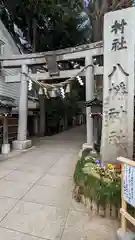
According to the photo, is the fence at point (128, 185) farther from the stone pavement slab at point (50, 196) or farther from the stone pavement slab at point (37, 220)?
the stone pavement slab at point (50, 196)

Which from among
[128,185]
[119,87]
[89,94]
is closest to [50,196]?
[128,185]

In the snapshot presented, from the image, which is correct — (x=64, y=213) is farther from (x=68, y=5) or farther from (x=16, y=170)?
(x=68, y=5)

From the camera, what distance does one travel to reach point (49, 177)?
18.2ft

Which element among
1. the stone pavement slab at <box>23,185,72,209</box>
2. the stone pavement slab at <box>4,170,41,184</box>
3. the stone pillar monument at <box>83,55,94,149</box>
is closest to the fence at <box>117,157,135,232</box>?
the stone pavement slab at <box>23,185,72,209</box>

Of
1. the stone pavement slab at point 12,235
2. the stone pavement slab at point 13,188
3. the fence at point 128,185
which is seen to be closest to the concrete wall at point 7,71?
the stone pavement slab at point 13,188

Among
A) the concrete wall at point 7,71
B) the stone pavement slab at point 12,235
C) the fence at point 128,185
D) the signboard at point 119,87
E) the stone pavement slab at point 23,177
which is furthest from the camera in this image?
the concrete wall at point 7,71

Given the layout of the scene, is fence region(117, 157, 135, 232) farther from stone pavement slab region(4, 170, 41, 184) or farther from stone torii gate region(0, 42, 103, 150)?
stone torii gate region(0, 42, 103, 150)

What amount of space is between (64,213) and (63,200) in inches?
21.2

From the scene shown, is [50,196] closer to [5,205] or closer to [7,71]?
[5,205]

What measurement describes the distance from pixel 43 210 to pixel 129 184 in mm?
1815

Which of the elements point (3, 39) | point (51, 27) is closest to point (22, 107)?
point (3, 39)

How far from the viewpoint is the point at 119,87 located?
516 cm

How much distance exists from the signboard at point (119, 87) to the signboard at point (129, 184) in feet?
7.33

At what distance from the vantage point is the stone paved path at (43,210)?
296cm
